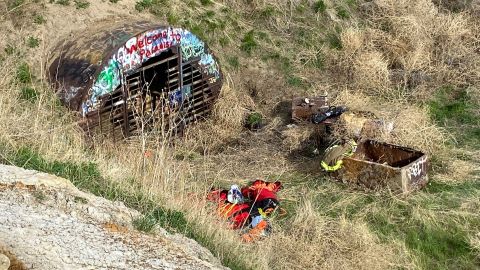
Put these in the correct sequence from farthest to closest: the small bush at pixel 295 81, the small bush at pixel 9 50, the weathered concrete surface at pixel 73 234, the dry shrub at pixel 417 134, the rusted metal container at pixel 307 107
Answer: the small bush at pixel 295 81 → the rusted metal container at pixel 307 107 → the dry shrub at pixel 417 134 → the small bush at pixel 9 50 → the weathered concrete surface at pixel 73 234

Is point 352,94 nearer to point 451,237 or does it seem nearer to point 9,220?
point 451,237

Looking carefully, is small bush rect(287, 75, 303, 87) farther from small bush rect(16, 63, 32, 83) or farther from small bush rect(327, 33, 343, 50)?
small bush rect(16, 63, 32, 83)

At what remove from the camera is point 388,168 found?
28.7 ft

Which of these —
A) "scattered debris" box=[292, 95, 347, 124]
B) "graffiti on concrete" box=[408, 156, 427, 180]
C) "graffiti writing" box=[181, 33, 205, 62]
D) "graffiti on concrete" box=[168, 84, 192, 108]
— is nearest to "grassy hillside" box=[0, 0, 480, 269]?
"graffiti on concrete" box=[408, 156, 427, 180]

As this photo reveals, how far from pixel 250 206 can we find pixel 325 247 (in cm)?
133

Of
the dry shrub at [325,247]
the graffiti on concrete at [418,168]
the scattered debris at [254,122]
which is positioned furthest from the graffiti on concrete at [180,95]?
the graffiti on concrete at [418,168]

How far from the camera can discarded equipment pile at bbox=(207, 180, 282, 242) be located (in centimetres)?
738

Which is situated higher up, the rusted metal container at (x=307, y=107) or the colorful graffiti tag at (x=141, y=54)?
the colorful graffiti tag at (x=141, y=54)

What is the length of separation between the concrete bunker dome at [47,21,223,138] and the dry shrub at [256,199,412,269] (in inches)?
85.1

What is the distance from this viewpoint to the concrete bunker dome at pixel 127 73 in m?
8.93

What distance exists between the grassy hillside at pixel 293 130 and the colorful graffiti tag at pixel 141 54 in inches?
23.9

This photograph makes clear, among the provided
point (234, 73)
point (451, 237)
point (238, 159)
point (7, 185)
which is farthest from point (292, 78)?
point (7, 185)

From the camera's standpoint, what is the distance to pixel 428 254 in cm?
764

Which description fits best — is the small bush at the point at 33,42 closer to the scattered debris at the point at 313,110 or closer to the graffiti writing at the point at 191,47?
the graffiti writing at the point at 191,47
